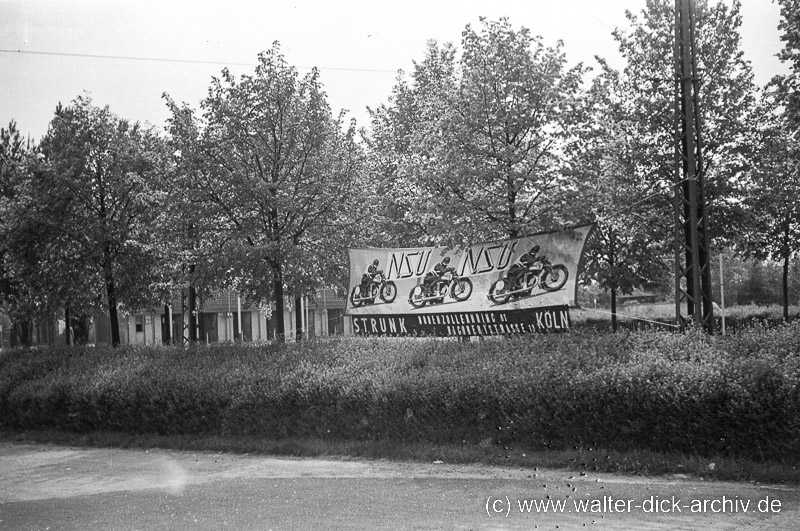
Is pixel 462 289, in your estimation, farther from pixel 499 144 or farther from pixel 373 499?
pixel 373 499

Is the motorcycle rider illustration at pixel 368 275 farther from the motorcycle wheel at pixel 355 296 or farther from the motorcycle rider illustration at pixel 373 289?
the motorcycle wheel at pixel 355 296

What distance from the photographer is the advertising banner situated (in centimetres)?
1389

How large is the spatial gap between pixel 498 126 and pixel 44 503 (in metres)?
11.2

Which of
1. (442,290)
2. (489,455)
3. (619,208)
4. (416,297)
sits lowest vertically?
(489,455)

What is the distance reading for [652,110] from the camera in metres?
23.3

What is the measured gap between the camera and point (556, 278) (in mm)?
13898

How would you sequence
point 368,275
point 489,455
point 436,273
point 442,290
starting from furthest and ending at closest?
point 368,275
point 436,273
point 442,290
point 489,455

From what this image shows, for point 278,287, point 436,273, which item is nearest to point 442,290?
point 436,273

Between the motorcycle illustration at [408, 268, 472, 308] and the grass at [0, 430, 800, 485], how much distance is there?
3.74 meters

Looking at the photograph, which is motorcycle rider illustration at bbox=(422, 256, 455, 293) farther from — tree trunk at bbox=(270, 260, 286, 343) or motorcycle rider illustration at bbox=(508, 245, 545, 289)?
tree trunk at bbox=(270, 260, 286, 343)

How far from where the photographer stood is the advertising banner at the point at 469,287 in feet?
45.6

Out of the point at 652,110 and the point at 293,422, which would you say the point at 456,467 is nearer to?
the point at 293,422

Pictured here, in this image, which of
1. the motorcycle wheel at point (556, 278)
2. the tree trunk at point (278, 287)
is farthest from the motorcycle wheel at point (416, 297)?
the tree trunk at point (278, 287)

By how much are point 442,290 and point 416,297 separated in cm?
57
